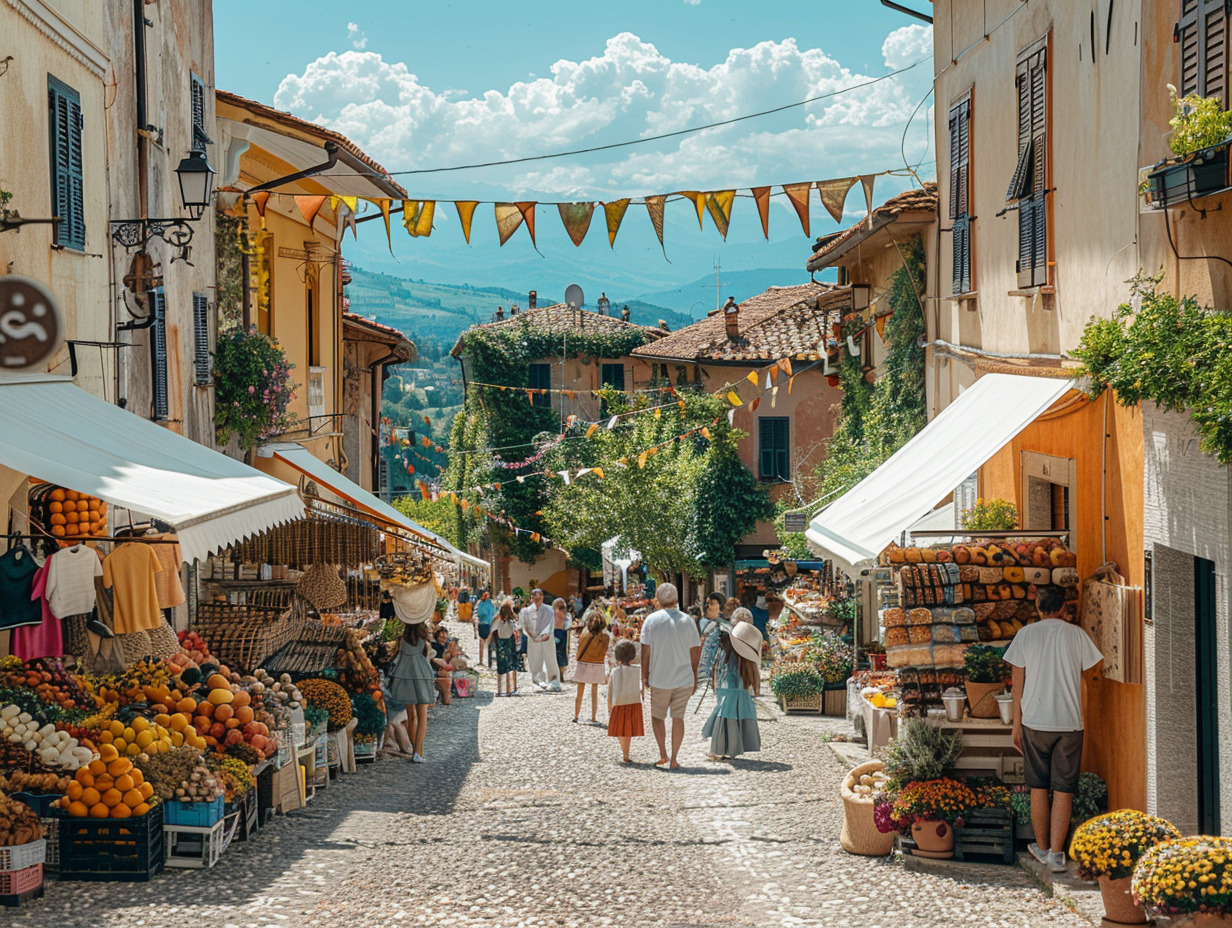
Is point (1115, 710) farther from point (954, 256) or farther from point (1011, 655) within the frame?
point (954, 256)

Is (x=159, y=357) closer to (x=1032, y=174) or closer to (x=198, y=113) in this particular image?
(x=198, y=113)

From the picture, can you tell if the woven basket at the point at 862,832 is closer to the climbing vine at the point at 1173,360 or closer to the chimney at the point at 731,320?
the climbing vine at the point at 1173,360

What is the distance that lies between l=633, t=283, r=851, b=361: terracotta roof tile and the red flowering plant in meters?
25.6

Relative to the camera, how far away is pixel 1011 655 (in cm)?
841

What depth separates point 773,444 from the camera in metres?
35.5

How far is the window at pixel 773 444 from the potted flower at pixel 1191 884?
95.8 feet

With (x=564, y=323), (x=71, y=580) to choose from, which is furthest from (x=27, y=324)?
(x=564, y=323)

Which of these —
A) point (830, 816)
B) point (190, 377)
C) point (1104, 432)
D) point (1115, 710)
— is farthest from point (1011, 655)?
point (190, 377)

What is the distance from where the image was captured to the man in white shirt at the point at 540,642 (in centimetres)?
2092

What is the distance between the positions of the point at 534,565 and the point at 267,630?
112 ft

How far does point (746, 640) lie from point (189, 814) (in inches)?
238

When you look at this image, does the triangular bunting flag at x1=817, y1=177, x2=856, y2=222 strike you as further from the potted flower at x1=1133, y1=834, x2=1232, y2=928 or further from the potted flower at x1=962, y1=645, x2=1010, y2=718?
the potted flower at x1=1133, y1=834, x2=1232, y2=928

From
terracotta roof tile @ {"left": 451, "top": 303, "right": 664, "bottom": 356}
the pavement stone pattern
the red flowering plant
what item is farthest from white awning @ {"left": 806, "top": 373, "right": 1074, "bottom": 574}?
terracotta roof tile @ {"left": 451, "top": 303, "right": 664, "bottom": 356}

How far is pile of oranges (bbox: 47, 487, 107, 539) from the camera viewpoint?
984 centimetres
